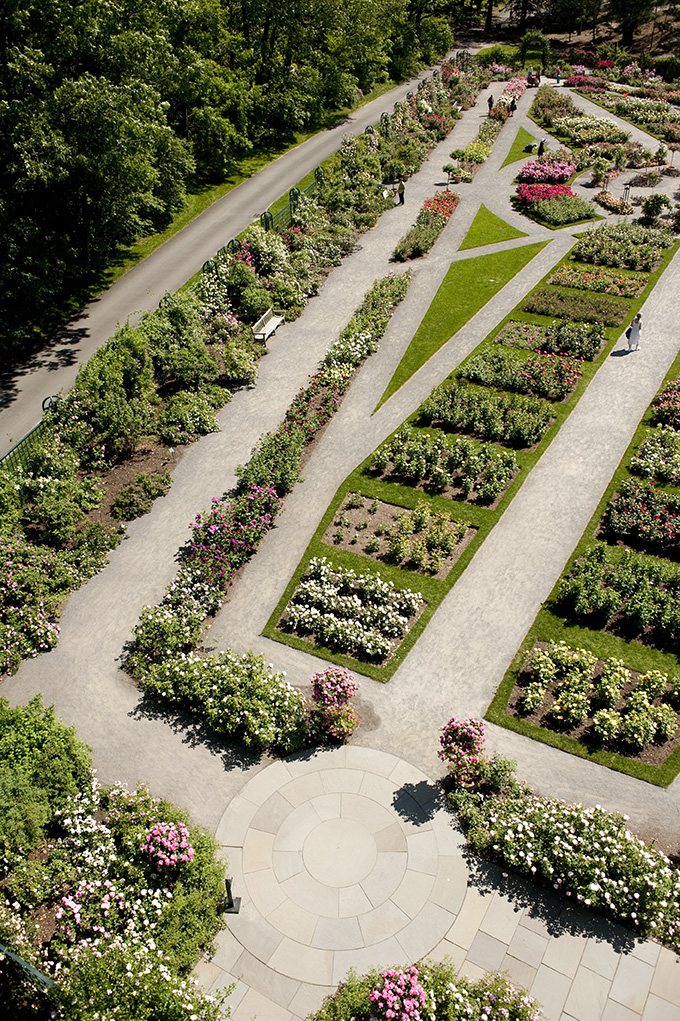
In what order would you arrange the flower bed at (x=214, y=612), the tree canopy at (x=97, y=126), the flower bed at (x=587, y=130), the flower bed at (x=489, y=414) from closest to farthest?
the flower bed at (x=214, y=612) < the flower bed at (x=489, y=414) < the tree canopy at (x=97, y=126) < the flower bed at (x=587, y=130)

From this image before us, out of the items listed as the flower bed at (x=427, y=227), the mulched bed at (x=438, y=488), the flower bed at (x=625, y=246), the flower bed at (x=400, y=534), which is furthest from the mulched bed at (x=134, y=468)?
the flower bed at (x=625, y=246)

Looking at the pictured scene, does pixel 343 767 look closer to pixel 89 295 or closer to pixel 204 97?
pixel 89 295

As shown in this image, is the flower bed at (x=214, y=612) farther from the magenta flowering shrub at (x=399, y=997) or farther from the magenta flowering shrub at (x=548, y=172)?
the magenta flowering shrub at (x=548, y=172)

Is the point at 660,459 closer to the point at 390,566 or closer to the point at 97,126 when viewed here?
the point at 390,566

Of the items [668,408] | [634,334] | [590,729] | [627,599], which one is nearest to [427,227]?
[634,334]

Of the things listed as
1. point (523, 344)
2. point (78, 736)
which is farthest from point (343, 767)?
point (523, 344)

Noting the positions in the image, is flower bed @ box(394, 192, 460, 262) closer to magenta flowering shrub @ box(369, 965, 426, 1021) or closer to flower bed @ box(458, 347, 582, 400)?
flower bed @ box(458, 347, 582, 400)
